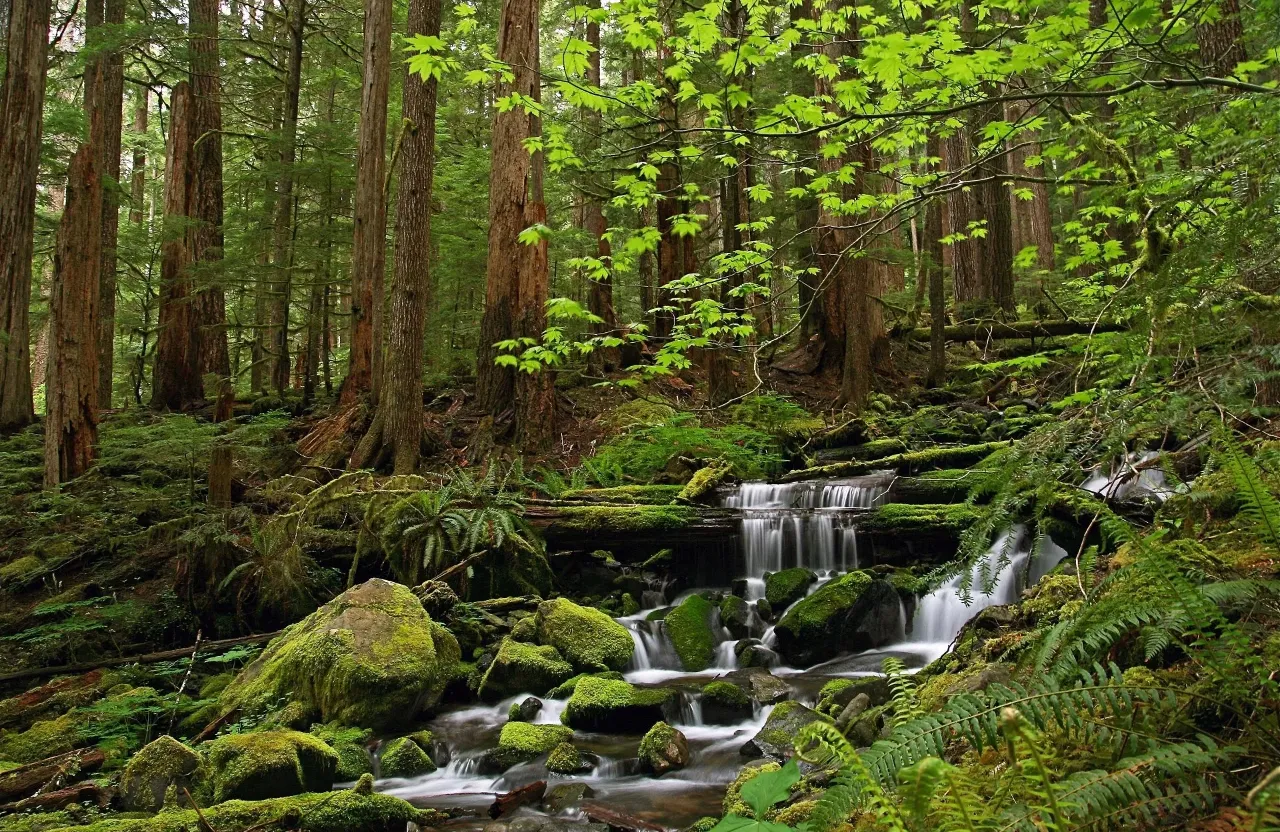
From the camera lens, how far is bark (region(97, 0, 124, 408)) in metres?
14.9

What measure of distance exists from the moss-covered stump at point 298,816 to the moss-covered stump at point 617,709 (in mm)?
1794

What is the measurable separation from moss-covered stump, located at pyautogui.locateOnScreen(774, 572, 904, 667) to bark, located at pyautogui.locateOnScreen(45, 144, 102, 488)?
9158 mm

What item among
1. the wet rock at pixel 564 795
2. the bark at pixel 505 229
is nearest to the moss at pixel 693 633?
the wet rock at pixel 564 795

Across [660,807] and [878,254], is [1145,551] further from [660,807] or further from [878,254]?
[878,254]

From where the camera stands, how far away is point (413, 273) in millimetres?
10945

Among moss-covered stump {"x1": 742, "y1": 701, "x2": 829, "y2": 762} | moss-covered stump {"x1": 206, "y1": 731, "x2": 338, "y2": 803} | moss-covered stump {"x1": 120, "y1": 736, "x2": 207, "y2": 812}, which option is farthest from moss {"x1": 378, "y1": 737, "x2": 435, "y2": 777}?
moss-covered stump {"x1": 742, "y1": 701, "x2": 829, "y2": 762}

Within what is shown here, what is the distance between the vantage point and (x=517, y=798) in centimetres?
509

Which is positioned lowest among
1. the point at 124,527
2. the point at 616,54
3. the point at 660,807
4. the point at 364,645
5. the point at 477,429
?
the point at 660,807

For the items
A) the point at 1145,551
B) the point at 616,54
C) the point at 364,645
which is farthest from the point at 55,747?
the point at 616,54

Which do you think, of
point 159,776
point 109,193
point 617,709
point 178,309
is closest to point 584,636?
point 617,709

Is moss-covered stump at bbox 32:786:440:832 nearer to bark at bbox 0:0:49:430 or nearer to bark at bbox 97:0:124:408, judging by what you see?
bark at bbox 0:0:49:430

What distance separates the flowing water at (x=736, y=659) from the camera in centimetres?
525

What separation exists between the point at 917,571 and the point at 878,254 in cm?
645

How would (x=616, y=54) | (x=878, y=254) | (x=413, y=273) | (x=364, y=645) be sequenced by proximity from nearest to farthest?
(x=364, y=645), (x=413, y=273), (x=878, y=254), (x=616, y=54)
